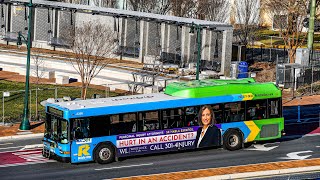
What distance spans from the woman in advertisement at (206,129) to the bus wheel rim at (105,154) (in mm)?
4312

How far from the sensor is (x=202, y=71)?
6694 cm

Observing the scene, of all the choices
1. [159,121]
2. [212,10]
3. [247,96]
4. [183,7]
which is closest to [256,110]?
[247,96]

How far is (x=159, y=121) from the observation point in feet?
122

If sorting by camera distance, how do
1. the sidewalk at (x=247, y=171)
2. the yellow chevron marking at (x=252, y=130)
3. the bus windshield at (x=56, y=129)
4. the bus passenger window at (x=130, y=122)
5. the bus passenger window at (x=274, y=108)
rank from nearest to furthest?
the sidewalk at (x=247, y=171) < the bus windshield at (x=56, y=129) < the bus passenger window at (x=130, y=122) < the yellow chevron marking at (x=252, y=130) < the bus passenger window at (x=274, y=108)

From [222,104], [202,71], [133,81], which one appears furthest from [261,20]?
[222,104]

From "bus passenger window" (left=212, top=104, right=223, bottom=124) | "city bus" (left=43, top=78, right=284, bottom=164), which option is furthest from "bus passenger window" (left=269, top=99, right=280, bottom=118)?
"bus passenger window" (left=212, top=104, right=223, bottom=124)

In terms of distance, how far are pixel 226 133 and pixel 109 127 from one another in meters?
5.77

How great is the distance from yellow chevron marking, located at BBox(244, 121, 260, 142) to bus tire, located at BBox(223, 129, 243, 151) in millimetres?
456

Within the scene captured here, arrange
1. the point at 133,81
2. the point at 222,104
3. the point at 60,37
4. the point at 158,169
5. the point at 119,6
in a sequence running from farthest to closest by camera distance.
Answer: the point at 119,6
the point at 60,37
the point at 133,81
the point at 222,104
the point at 158,169

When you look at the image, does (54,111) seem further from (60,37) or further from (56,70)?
(60,37)

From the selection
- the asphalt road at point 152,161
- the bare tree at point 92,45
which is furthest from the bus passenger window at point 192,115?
the bare tree at point 92,45

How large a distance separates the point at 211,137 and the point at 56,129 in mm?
7075

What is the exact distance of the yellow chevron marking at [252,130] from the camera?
39.2m

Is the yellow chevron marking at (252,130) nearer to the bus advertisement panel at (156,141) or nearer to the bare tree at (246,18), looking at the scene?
the bus advertisement panel at (156,141)
